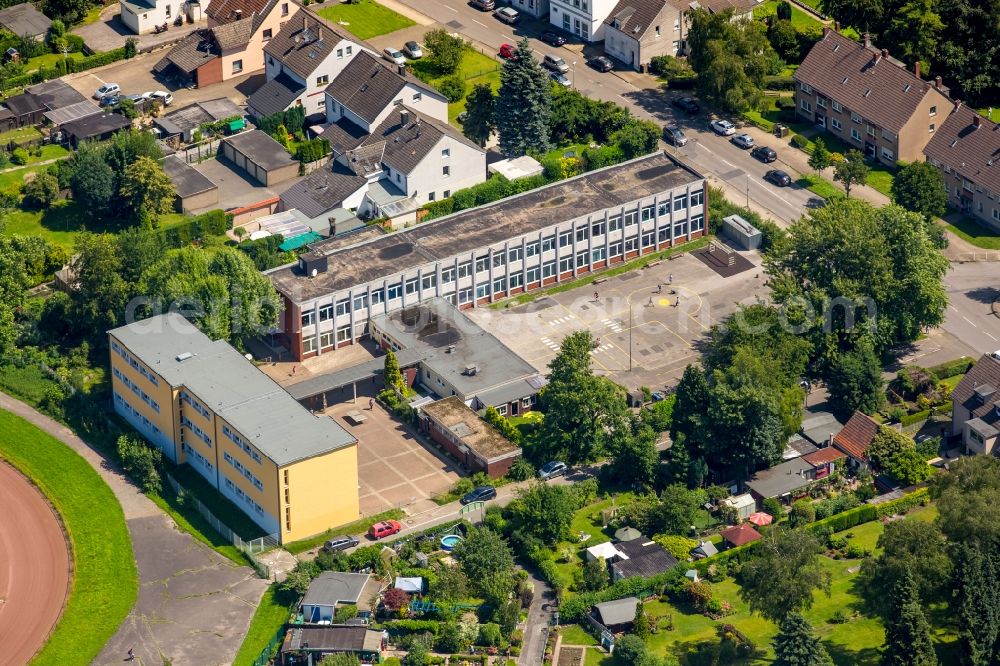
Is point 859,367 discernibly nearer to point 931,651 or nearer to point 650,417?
point 650,417

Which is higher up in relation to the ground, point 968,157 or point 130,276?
point 968,157

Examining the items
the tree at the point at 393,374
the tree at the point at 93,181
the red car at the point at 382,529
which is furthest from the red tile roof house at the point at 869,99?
the red car at the point at 382,529

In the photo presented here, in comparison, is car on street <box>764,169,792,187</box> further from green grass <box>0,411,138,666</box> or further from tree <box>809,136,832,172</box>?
green grass <box>0,411,138,666</box>

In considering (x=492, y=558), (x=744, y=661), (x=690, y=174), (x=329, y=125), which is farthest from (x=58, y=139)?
(x=744, y=661)

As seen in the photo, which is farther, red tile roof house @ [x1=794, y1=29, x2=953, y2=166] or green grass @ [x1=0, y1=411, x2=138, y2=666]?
red tile roof house @ [x1=794, y1=29, x2=953, y2=166]

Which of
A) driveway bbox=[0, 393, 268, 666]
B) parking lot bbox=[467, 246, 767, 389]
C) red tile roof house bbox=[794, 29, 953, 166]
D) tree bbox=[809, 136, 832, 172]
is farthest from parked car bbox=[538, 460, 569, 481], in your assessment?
red tile roof house bbox=[794, 29, 953, 166]

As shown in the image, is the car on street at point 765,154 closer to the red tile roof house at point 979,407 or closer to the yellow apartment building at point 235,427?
the red tile roof house at point 979,407
